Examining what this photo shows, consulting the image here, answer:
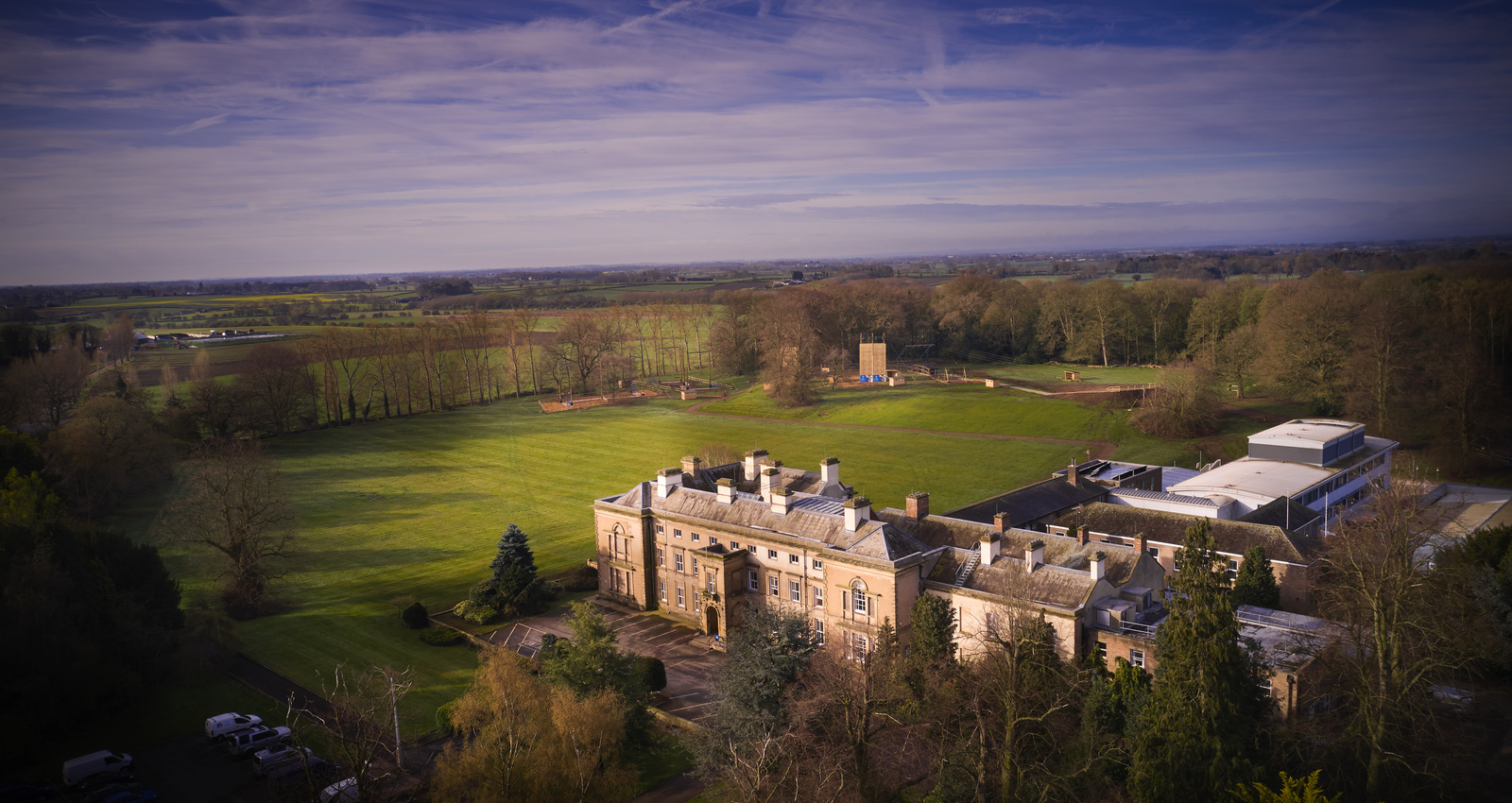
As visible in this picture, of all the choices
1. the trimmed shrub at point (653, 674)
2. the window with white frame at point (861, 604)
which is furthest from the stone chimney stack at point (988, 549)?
the trimmed shrub at point (653, 674)

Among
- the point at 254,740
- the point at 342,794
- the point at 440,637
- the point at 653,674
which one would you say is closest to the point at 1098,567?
the point at 653,674

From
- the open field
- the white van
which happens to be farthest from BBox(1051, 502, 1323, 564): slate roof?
the open field

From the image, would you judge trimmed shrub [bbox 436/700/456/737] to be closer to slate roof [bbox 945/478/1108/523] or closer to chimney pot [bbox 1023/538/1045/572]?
chimney pot [bbox 1023/538/1045/572]

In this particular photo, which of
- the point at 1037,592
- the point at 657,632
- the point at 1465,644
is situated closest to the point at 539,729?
the point at 657,632

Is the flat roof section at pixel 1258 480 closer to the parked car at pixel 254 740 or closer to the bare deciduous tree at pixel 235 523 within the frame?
the parked car at pixel 254 740

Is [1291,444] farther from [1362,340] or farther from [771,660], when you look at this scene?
[771,660]

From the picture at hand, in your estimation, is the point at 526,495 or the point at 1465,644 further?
the point at 526,495

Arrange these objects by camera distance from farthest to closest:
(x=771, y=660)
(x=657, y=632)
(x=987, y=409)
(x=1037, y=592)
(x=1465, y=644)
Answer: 1. (x=987, y=409)
2. (x=657, y=632)
3. (x=1037, y=592)
4. (x=771, y=660)
5. (x=1465, y=644)
